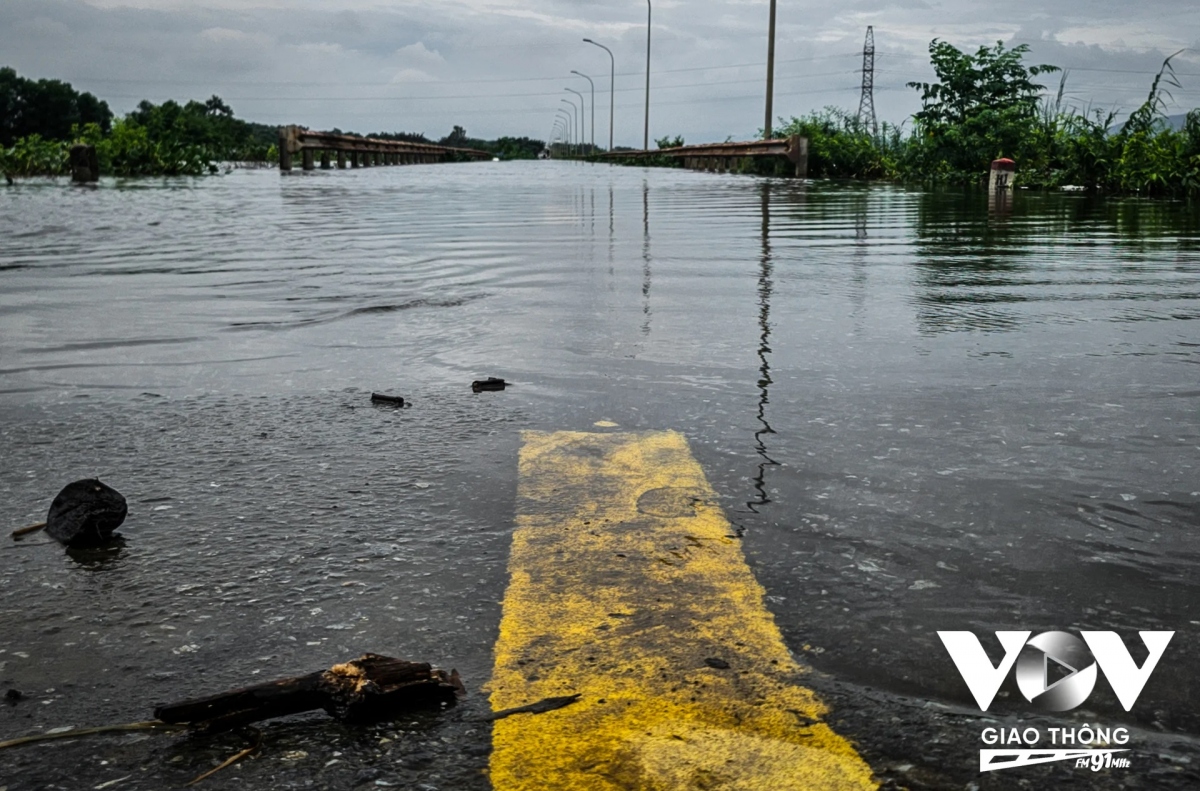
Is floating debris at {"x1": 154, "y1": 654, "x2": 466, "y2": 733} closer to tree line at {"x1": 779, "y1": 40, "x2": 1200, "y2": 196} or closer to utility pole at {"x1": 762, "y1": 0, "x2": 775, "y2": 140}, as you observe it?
tree line at {"x1": 779, "y1": 40, "x2": 1200, "y2": 196}

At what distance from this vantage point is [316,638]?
1.84 meters

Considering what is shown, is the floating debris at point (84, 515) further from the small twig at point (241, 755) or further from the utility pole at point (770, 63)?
the utility pole at point (770, 63)

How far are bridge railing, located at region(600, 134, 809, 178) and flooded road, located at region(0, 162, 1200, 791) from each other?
21237 mm

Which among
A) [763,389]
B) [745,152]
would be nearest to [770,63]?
[745,152]

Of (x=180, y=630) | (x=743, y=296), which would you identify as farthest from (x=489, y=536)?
(x=743, y=296)

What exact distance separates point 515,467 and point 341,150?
3625 cm

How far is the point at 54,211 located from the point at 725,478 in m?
12.2

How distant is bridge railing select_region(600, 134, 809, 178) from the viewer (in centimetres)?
2747

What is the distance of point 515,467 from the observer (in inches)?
109

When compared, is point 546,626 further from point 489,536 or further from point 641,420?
point 641,420

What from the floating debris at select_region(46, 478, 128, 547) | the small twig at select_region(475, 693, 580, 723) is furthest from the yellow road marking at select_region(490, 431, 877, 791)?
the floating debris at select_region(46, 478, 128, 547)

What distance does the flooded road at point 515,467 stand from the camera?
1.68 meters

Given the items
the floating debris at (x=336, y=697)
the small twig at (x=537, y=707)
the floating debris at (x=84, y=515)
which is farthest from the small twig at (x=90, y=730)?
the floating debris at (x=84, y=515)

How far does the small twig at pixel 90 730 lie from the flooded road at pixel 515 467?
26 mm
